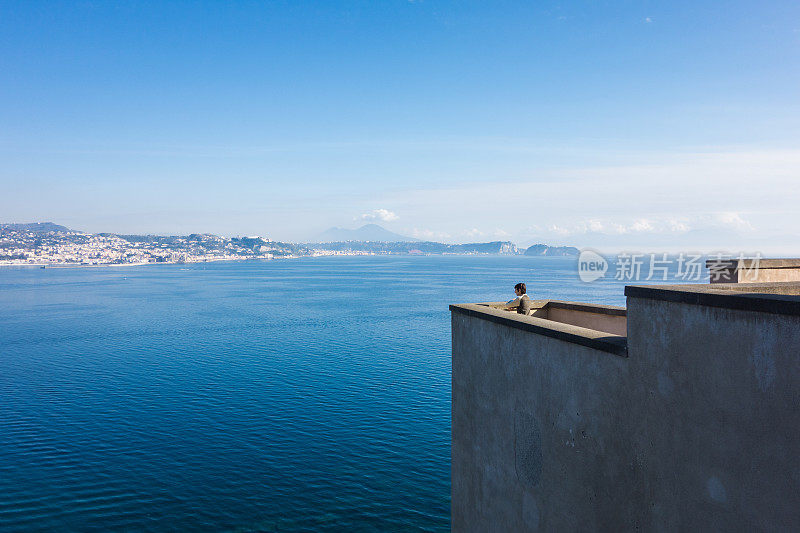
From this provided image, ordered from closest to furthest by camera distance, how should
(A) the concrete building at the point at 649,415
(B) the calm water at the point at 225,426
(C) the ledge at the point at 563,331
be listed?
1. (A) the concrete building at the point at 649,415
2. (C) the ledge at the point at 563,331
3. (B) the calm water at the point at 225,426

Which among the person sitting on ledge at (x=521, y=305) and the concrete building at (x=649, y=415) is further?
the person sitting on ledge at (x=521, y=305)

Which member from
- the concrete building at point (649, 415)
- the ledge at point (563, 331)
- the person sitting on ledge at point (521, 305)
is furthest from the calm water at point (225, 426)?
the ledge at point (563, 331)

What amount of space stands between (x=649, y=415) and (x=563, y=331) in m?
1.36

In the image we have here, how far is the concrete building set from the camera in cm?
407

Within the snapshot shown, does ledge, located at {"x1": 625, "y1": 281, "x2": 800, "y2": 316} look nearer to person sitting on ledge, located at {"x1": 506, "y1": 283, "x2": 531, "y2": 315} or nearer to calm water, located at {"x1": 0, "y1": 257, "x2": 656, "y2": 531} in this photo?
person sitting on ledge, located at {"x1": 506, "y1": 283, "x2": 531, "y2": 315}

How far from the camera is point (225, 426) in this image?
28.7 m

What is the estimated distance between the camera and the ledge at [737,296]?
155 inches

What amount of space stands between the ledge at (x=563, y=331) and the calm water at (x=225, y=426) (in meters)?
14.3

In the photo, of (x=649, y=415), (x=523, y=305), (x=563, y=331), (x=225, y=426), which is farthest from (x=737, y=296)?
(x=225, y=426)

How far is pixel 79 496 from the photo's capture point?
21266mm

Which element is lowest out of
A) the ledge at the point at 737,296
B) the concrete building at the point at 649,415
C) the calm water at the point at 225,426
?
the calm water at the point at 225,426

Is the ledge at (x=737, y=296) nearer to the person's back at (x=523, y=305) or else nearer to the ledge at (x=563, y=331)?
the ledge at (x=563, y=331)

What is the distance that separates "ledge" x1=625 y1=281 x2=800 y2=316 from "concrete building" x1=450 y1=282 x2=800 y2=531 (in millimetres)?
11

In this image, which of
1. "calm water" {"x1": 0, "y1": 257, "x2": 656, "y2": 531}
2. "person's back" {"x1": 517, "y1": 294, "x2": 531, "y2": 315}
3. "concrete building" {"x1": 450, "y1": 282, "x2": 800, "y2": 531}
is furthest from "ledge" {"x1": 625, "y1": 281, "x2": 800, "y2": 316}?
"calm water" {"x1": 0, "y1": 257, "x2": 656, "y2": 531}
